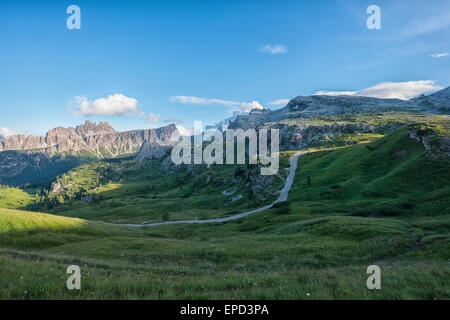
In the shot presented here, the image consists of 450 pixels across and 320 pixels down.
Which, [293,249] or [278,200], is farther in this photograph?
[278,200]

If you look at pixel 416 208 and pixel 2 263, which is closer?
pixel 2 263

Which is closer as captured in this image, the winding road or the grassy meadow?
the grassy meadow

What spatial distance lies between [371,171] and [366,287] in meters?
106

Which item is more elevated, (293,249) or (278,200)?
(293,249)

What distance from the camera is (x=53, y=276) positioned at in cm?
1240

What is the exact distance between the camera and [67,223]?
49750mm

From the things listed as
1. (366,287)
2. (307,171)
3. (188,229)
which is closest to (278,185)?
(307,171)

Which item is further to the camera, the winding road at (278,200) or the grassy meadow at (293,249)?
the winding road at (278,200)

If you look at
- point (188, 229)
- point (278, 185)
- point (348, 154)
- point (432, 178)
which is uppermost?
point (348, 154)
